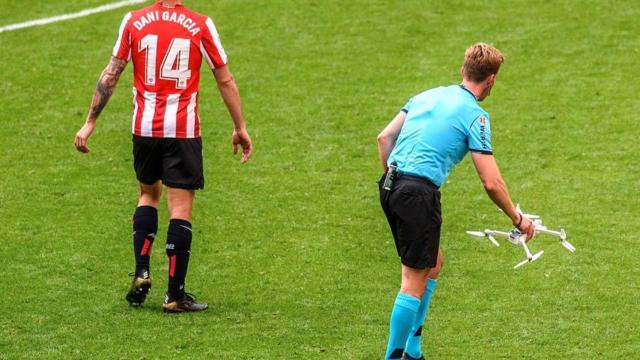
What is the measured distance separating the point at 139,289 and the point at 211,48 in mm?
1593

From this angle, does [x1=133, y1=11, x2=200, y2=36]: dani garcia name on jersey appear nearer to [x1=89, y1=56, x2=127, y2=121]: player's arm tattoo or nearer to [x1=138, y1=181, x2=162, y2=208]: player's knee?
[x1=89, y1=56, x2=127, y2=121]: player's arm tattoo

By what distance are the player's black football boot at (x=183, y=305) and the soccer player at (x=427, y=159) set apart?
165 cm

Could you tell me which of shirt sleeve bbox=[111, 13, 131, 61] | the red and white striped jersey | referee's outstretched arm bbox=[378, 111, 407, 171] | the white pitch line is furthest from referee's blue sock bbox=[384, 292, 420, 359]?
the white pitch line

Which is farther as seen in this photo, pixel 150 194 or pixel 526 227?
pixel 150 194

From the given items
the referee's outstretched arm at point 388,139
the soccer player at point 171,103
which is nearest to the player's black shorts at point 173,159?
the soccer player at point 171,103

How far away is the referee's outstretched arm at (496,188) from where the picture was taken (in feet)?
22.0

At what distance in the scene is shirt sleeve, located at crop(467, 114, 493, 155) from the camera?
22.4 feet

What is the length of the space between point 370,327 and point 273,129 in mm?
4418

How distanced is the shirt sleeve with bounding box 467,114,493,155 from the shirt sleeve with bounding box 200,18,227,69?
1988mm

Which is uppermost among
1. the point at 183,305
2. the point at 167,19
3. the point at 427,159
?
the point at 167,19

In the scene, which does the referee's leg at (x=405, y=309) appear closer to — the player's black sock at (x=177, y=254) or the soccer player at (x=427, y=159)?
the soccer player at (x=427, y=159)

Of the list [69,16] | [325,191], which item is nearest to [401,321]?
[325,191]

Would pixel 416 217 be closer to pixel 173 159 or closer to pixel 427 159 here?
pixel 427 159

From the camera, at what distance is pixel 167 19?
8.05 m
